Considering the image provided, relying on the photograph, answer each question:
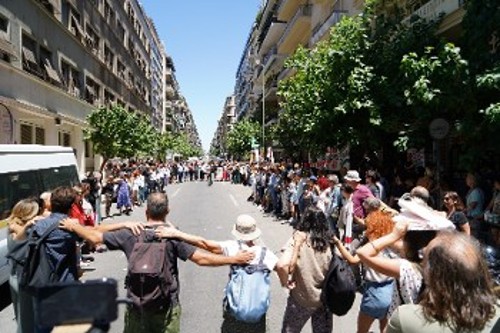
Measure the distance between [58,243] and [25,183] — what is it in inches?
172

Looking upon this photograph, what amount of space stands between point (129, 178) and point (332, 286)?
20.0 m

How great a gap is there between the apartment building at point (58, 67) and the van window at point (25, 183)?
24.8 ft

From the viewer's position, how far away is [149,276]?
11.9 feet

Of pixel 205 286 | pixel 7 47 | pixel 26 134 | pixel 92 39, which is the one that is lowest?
pixel 205 286

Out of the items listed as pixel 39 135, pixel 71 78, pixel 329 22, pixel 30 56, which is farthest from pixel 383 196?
pixel 71 78

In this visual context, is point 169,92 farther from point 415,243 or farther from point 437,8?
point 415,243

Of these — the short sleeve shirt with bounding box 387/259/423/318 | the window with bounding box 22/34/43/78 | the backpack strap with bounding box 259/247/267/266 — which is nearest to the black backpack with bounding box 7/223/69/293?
the backpack strap with bounding box 259/247/267/266

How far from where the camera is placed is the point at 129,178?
23.3 metres

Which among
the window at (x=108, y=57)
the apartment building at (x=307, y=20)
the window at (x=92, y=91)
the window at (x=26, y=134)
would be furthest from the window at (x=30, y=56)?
the window at (x=108, y=57)

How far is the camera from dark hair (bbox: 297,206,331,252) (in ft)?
14.1

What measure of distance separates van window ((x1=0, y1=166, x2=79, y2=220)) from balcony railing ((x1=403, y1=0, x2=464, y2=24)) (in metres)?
10.2

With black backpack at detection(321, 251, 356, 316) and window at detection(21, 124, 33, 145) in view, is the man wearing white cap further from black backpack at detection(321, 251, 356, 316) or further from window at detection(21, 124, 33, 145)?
window at detection(21, 124, 33, 145)

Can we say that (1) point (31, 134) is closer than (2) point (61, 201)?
No

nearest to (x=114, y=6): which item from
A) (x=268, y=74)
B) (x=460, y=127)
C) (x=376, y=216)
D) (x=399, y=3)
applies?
(x=268, y=74)
